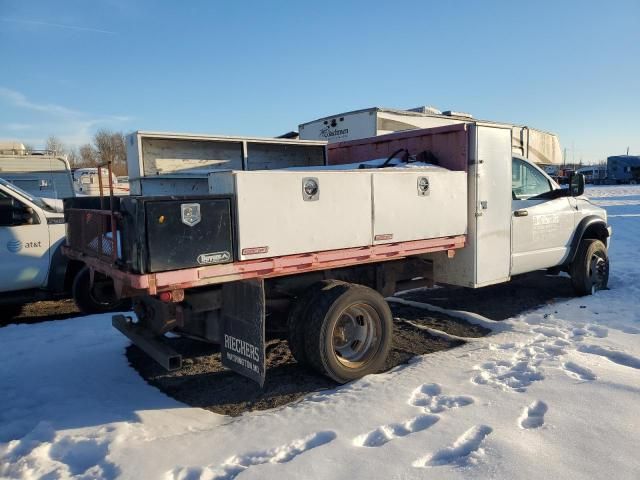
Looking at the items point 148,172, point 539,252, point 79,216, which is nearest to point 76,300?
point 148,172

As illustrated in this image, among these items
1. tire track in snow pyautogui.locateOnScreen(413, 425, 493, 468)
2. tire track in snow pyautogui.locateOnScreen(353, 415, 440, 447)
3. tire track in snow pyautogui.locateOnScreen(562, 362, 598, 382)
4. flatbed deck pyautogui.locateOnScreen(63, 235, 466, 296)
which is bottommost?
tire track in snow pyautogui.locateOnScreen(353, 415, 440, 447)

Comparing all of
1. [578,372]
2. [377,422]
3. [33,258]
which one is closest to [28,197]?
[33,258]

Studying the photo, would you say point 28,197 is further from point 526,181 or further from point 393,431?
point 526,181

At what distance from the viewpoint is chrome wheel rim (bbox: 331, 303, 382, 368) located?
450 centimetres

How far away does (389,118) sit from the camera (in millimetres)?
11070

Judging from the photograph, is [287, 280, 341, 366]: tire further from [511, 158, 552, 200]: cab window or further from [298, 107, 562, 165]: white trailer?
[298, 107, 562, 165]: white trailer

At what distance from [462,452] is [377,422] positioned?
0.63 m

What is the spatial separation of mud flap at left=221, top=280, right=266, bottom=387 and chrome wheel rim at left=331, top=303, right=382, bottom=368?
34.8 inches

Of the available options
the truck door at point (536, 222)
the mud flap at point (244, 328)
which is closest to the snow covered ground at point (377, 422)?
the mud flap at point (244, 328)

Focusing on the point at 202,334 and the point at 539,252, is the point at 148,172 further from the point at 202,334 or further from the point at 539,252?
the point at 539,252

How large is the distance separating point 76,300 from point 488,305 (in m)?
5.77

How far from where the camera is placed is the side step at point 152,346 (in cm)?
379

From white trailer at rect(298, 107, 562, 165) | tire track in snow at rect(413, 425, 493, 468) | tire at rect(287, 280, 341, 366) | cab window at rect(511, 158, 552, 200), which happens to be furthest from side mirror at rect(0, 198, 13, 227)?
cab window at rect(511, 158, 552, 200)

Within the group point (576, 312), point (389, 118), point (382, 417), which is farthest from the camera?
point (389, 118)
